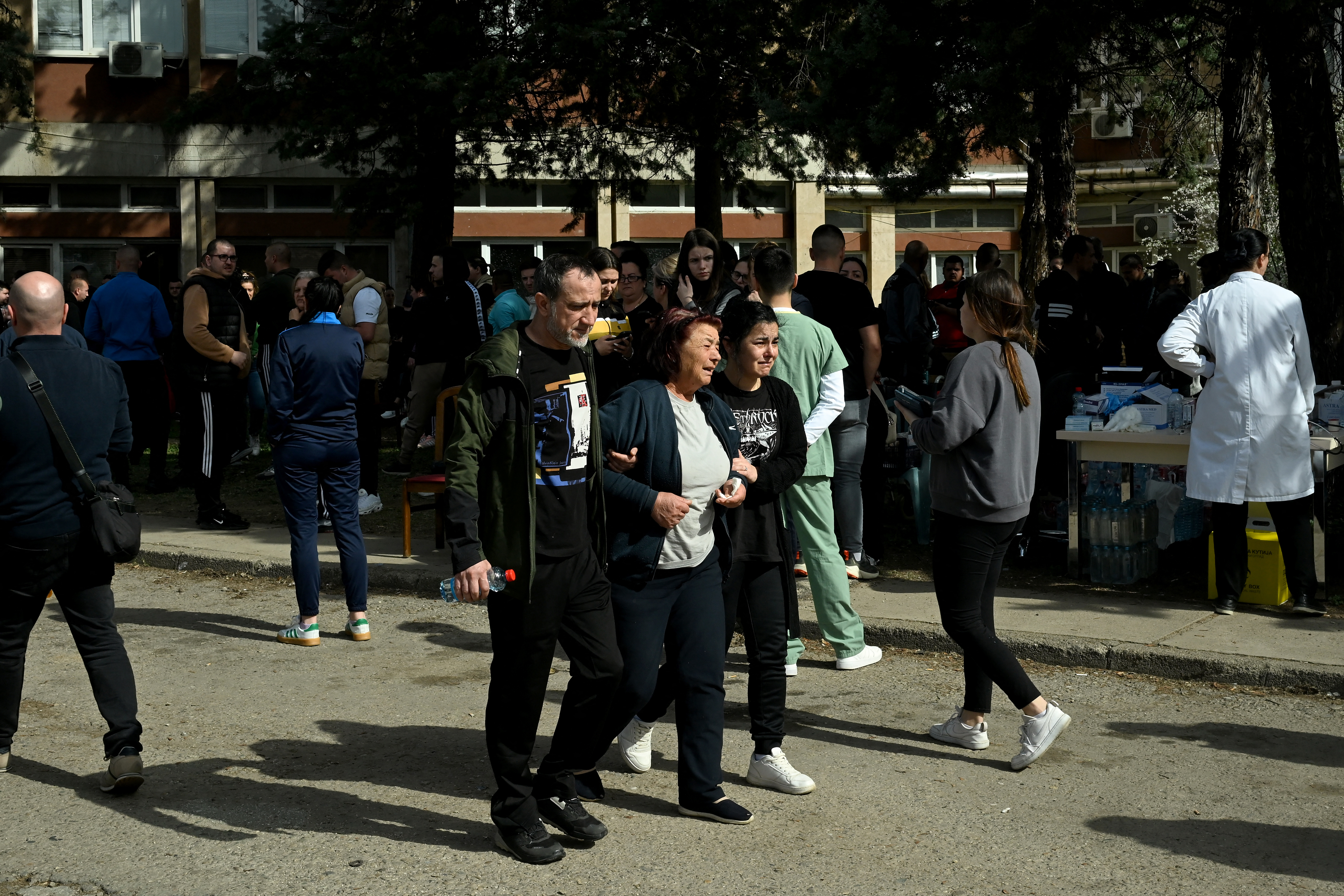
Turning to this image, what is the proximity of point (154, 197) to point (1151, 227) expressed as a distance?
22677mm

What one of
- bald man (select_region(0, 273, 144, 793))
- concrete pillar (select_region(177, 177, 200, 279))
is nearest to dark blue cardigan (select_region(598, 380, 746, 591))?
bald man (select_region(0, 273, 144, 793))

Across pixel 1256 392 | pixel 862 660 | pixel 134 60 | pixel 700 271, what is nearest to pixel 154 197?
pixel 134 60

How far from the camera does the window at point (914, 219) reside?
3434 cm

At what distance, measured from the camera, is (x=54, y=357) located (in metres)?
5.32

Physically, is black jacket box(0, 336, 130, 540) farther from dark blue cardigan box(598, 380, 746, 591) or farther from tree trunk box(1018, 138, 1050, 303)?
tree trunk box(1018, 138, 1050, 303)

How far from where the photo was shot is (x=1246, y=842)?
4625mm

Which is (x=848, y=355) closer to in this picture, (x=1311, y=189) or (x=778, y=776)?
(x=1311, y=189)

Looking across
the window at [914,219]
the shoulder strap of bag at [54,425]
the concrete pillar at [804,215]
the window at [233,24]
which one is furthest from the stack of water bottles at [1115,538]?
the window at [914,219]

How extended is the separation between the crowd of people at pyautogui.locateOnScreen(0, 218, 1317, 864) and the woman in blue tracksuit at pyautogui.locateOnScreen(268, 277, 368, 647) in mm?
14

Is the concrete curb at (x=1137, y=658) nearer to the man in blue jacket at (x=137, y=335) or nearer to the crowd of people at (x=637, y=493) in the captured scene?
the crowd of people at (x=637, y=493)

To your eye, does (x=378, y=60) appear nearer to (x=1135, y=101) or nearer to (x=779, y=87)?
(x=779, y=87)

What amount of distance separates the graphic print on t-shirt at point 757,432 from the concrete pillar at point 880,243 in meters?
28.9

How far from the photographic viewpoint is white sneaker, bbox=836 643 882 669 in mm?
7102

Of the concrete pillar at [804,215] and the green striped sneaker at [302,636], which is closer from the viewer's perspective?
the green striped sneaker at [302,636]
